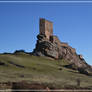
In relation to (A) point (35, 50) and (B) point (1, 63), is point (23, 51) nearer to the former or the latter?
(A) point (35, 50)

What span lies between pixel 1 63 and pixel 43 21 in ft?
98.5

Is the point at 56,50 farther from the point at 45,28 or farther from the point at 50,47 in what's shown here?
the point at 45,28

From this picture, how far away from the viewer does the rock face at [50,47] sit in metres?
82.9

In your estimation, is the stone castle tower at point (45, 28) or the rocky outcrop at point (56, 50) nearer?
the rocky outcrop at point (56, 50)

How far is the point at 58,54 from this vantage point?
88125 millimetres

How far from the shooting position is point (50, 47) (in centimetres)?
8412

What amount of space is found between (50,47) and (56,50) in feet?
12.3

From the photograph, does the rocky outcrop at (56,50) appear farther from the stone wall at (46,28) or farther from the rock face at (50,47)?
the stone wall at (46,28)

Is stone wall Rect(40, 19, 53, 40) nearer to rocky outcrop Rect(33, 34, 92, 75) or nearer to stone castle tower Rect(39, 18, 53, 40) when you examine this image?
stone castle tower Rect(39, 18, 53, 40)

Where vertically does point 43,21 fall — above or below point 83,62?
above

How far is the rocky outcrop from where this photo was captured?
82775 mm

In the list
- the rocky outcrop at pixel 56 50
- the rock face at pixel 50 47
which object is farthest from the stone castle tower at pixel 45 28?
the rocky outcrop at pixel 56 50

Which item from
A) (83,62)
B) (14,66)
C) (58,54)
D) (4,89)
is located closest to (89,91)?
(4,89)

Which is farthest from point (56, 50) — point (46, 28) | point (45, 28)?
point (45, 28)
